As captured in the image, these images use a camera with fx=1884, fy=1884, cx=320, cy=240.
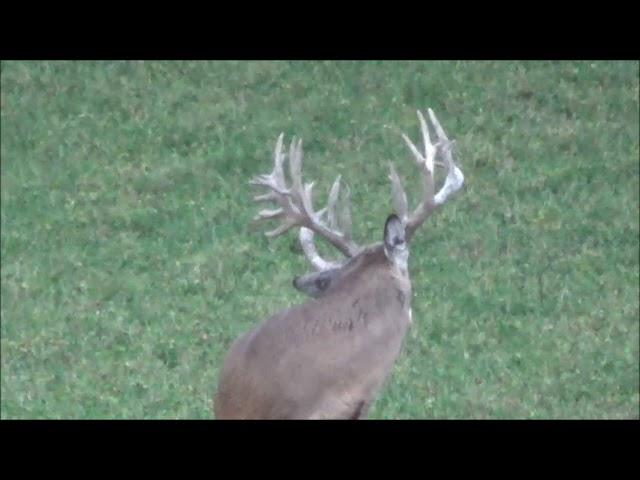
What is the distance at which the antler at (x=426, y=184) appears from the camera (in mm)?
7227

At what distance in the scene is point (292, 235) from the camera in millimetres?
12336

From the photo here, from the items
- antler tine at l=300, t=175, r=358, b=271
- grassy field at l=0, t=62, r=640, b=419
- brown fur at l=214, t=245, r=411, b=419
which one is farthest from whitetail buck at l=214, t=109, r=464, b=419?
grassy field at l=0, t=62, r=640, b=419

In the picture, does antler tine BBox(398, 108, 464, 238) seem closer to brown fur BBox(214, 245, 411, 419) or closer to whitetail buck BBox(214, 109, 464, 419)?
whitetail buck BBox(214, 109, 464, 419)

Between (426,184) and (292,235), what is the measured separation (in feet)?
16.6

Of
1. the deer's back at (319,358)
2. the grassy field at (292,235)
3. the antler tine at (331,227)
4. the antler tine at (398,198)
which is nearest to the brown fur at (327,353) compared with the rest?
the deer's back at (319,358)

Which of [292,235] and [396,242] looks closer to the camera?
[396,242]

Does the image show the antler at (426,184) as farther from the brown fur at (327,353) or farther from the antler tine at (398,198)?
the brown fur at (327,353)

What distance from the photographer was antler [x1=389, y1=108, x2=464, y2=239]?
7.23 m

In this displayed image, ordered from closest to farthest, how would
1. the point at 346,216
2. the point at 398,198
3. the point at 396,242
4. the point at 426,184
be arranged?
the point at 396,242
the point at 398,198
the point at 426,184
the point at 346,216

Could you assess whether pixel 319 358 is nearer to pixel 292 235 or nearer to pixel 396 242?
pixel 396 242

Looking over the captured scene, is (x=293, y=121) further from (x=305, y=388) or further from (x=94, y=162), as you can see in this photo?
(x=305, y=388)

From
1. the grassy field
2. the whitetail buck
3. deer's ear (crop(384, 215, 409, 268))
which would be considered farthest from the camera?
the grassy field

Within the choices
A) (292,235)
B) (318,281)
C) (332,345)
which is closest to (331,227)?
(318,281)

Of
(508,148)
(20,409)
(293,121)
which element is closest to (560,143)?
(508,148)
